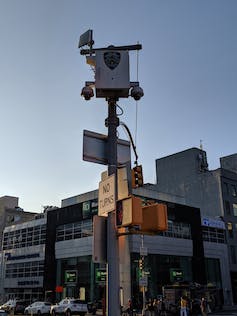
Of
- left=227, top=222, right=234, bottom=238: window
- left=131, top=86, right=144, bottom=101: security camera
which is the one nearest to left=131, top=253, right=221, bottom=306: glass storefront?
left=227, top=222, right=234, bottom=238: window

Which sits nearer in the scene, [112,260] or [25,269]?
[112,260]

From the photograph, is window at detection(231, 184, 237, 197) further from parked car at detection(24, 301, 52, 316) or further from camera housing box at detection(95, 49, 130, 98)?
camera housing box at detection(95, 49, 130, 98)

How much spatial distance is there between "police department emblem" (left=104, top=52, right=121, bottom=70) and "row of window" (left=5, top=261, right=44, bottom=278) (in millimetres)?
51613

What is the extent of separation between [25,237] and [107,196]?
189 ft

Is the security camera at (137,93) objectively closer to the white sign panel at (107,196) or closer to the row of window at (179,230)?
the white sign panel at (107,196)

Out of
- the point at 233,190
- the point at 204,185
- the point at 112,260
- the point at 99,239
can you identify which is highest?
the point at 204,185

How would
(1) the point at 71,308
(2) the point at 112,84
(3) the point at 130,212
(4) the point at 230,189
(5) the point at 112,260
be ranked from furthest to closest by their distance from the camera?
(4) the point at 230,189, (1) the point at 71,308, (2) the point at 112,84, (5) the point at 112,260, (3) the point at 130,212

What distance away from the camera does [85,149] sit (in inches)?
271

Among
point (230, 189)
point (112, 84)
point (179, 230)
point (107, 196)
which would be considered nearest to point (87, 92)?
point (112, 84)

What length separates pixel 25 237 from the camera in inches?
2419

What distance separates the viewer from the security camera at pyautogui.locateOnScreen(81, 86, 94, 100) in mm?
7007

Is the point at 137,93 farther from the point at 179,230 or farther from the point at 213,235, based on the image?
the point at 213,235

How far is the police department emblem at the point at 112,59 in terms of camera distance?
705 centimetres

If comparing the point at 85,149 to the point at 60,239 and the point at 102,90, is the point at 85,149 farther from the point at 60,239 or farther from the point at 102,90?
the point at 60,239
